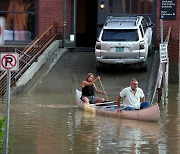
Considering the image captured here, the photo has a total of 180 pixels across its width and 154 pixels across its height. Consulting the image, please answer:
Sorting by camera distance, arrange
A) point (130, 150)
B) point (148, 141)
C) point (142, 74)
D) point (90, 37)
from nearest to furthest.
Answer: point (130, 150) < point (148, 141) < point (142, 74) < point (90, 37)

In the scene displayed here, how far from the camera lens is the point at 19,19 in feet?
107

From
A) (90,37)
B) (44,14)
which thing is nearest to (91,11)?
(90,37)

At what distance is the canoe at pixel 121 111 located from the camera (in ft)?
54.8

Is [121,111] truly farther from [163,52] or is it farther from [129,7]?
[129,7]

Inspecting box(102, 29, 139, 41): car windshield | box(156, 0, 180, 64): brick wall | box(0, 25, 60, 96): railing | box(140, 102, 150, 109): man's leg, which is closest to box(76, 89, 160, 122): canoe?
box(140, 102, 150, 109): man's leg

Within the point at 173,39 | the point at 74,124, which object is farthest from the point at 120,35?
the point at 74,124

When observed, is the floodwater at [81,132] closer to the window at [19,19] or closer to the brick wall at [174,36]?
the brick wall at [174,36]

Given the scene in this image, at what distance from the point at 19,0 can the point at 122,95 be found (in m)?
16.3

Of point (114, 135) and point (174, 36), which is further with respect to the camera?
point (174, 36)

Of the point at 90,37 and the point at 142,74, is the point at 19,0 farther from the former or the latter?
the point at 142,74

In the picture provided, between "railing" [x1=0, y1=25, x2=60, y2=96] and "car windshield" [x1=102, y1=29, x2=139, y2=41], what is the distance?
335 centimetres

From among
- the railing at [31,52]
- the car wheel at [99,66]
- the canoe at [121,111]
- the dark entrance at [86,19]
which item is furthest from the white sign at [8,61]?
the dark entrance at [86,19]

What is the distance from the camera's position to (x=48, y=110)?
63.4 ft

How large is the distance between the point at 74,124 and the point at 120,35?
951 centimetres
